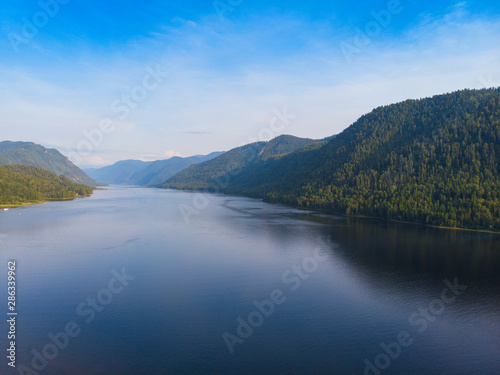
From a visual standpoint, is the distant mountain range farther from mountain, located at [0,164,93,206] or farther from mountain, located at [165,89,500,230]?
mountain, located at [0,164,93,206]

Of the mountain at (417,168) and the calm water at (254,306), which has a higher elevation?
the mountain at (417,168)

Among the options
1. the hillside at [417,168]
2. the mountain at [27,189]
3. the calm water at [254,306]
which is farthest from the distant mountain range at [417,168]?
the mountain at [27,189]

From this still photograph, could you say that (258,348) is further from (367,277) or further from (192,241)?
(192,241)

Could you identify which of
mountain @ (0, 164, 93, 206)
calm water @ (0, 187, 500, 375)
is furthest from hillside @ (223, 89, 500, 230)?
mountain @ (0, 164, 93, 206)

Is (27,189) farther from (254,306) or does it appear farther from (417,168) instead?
(417,168)

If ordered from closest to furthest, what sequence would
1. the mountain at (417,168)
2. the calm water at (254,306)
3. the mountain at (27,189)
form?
the calm water at (254,306), the mountain at (417,168), the mountain at (27,189)

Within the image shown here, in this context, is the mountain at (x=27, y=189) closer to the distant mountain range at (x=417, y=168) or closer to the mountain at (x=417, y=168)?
the distant mountain range at (x=417, y=168)
